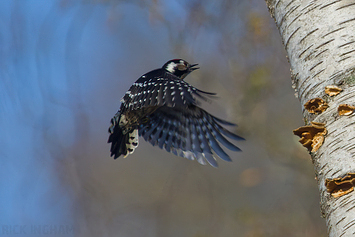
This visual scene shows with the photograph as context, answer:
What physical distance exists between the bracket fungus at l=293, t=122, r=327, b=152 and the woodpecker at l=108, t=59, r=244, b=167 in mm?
1736

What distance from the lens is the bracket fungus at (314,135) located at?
1.36 meters

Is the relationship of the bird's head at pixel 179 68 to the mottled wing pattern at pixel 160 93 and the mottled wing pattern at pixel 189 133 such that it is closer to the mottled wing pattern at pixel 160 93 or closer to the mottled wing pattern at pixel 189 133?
the mottled wing pattern at pixel 160 93

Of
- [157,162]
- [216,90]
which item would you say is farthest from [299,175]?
[157,162]

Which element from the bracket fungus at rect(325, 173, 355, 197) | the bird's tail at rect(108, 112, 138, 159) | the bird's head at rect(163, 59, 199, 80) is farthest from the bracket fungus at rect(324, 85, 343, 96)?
the bird's head at rect(163, 59, 199, 80)

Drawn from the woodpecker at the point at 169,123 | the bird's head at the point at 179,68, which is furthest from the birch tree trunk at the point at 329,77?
the bird's head at the point at 179,68

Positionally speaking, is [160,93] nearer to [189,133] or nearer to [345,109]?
[189,133]

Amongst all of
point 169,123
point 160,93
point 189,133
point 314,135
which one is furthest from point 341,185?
point 169,123

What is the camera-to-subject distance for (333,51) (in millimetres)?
1399

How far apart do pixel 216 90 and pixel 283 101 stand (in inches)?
35.8

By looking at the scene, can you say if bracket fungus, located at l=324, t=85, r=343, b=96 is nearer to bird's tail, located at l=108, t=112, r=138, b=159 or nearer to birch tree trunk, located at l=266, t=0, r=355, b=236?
birch tree trunk, located at l=266, t=0, r=355, b=236

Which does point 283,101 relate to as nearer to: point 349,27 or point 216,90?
point 216,90

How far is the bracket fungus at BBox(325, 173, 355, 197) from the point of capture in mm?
1201

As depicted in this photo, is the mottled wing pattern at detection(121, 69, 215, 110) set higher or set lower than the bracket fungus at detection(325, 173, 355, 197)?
higher

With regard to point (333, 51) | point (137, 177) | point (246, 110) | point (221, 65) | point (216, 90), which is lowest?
point (333, 51)
